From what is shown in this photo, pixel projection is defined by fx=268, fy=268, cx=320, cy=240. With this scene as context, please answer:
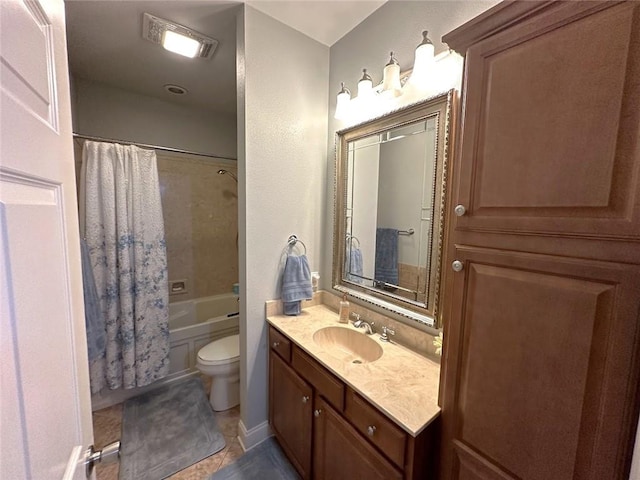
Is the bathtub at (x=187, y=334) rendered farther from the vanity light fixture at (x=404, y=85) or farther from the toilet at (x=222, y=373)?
the vanity light fixture at (x=404, y=85)

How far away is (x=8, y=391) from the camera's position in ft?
1.06

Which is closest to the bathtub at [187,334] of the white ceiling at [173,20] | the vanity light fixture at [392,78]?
the white ceiling at [173,20]

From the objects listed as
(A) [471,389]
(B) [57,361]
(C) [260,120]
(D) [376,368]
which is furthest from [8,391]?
(C) [260,120]

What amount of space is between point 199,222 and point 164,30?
1.79 metres

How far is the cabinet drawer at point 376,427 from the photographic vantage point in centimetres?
93

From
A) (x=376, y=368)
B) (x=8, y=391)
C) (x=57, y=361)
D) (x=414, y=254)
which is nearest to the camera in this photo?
(x=8, y=391)

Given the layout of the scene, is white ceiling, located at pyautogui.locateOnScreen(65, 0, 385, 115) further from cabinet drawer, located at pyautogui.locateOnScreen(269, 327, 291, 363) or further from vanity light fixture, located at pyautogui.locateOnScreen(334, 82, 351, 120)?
cabinet drawer, located at pyautogui.locateOnScreen(269, 327, 291, 363)

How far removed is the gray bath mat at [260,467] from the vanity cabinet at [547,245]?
116 centimetres

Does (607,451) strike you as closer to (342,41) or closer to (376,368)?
(376,368)

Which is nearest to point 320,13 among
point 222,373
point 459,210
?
point 459,210

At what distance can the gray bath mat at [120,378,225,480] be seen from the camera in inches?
63.6

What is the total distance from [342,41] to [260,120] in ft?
2.55

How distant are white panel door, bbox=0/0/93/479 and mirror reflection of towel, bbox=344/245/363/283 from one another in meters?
1.36

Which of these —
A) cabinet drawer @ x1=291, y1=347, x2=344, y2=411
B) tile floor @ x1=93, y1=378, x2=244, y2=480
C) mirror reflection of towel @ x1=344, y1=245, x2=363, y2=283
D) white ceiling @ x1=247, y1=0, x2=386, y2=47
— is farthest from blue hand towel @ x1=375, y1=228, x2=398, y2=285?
tile floor @ x1=93, y1=378, x2=244, y2=480
